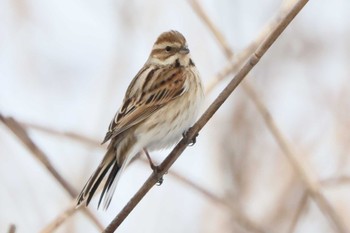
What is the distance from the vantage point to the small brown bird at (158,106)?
3408 mm

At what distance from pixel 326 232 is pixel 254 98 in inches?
44.4

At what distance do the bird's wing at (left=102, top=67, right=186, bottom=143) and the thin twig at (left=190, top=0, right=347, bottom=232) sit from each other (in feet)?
1.16

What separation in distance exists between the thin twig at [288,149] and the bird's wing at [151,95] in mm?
355

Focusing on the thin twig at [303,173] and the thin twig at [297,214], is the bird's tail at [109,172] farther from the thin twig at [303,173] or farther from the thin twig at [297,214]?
the thin twig at [297,214]

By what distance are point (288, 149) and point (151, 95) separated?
0.80 meters

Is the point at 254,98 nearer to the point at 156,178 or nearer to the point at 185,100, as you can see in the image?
the point at 185,100

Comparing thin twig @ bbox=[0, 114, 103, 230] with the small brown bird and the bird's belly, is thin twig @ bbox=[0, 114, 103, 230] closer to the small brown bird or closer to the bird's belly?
the small brown bird

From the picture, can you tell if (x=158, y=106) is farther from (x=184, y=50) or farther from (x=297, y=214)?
(x=297, y=214)

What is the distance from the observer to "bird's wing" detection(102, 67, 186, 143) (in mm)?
3596

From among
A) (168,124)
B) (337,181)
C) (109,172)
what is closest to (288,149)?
(337,181)

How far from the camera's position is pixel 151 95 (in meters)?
3.78

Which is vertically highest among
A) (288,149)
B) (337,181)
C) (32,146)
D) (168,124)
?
(32,146)

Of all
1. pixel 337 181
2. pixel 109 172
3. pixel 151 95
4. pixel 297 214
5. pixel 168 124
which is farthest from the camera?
pixel 151 95

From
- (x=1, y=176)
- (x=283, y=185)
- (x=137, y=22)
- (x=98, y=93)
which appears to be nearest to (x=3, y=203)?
(x=1, y=176)
